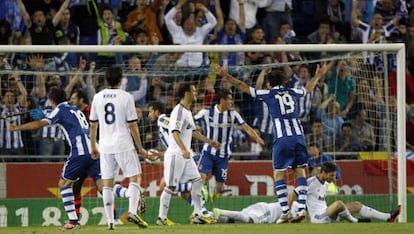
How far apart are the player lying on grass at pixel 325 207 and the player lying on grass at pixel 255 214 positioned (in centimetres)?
33

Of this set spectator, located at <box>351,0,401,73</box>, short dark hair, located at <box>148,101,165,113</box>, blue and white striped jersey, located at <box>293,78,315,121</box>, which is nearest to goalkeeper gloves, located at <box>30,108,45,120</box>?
short dark hair, located at <box>148,101,165,113</box>

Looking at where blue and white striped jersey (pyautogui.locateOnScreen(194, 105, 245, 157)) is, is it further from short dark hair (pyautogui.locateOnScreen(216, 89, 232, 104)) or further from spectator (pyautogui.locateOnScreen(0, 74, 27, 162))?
spectator (pyautogui.locateOnScreen(0, 74, 27, 162))

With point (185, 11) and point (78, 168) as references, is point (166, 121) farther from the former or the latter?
point (185, 11)

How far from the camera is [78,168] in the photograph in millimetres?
20000

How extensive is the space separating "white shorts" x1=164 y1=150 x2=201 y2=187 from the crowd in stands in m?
2.51

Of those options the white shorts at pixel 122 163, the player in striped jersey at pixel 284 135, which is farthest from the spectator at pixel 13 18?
the white shorts at pixel 122 163

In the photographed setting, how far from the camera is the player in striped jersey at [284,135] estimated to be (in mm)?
19797

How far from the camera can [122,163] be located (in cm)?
1831

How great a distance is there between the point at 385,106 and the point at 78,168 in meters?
5.77

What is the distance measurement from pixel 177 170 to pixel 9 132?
3.80 metres

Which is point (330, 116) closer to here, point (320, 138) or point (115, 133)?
point (320, 138)

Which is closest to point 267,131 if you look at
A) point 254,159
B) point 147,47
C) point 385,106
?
point 254,159

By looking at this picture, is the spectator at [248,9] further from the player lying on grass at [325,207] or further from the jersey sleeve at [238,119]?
the player lying on grass at [325,207]

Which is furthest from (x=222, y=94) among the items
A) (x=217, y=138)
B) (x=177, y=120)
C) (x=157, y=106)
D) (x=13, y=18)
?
(x=13, y=18)
